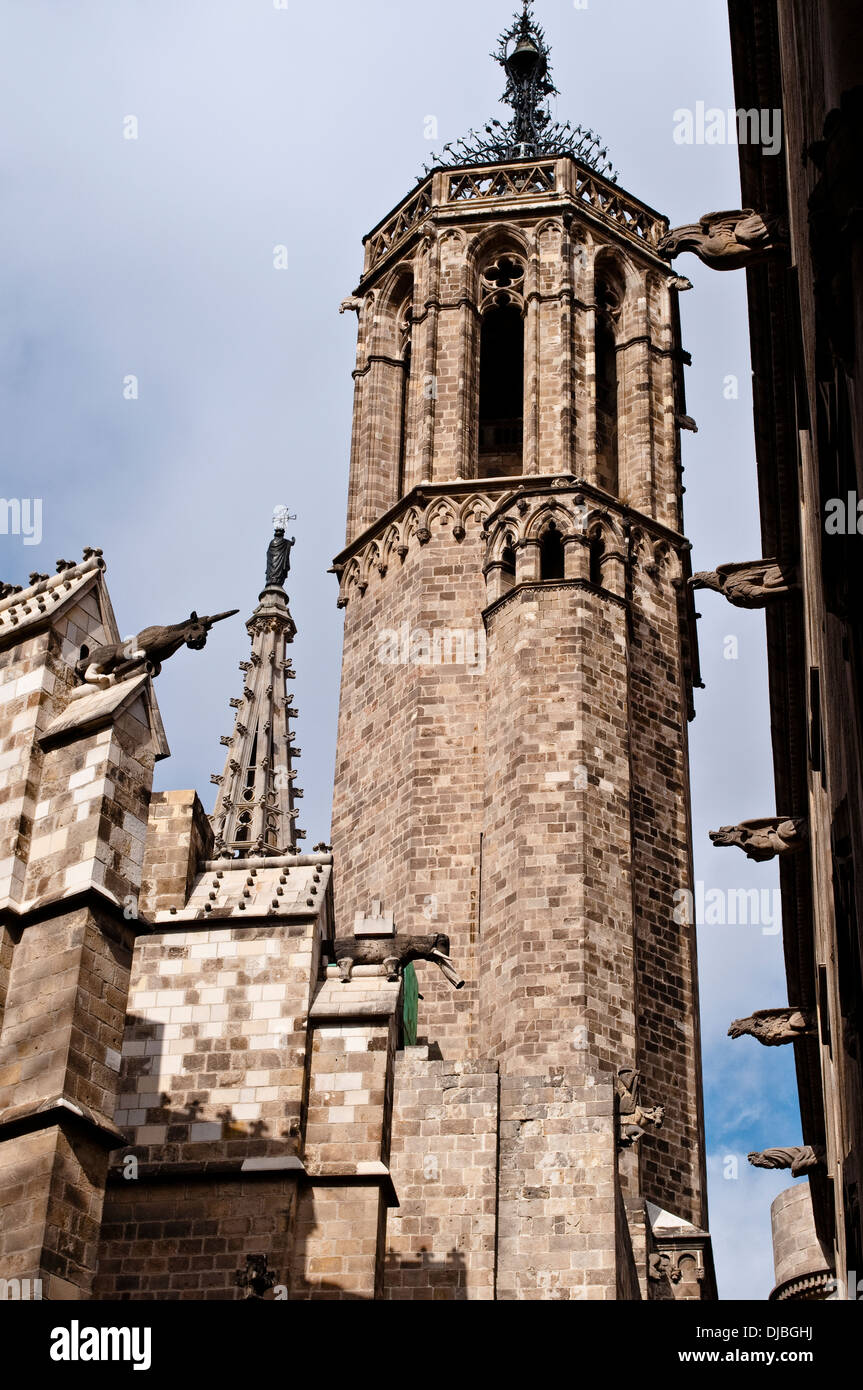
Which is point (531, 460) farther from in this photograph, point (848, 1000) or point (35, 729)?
point (848, 1000)

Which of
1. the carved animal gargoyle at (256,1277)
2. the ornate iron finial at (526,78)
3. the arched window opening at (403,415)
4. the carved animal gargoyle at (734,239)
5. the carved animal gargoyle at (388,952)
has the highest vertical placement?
the ornate iron finial at (526,78)

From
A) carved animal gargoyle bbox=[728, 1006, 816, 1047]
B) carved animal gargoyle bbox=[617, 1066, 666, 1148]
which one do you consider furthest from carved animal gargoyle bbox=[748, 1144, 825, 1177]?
carved animal gargoyle bbox=[617, 1066, 666, 1148]

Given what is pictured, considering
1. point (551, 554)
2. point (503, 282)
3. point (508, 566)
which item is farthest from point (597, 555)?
point (503, 282)

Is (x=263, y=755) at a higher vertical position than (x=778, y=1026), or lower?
higher

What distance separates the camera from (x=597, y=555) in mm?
33000

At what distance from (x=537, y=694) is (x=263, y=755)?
9230 millimetres

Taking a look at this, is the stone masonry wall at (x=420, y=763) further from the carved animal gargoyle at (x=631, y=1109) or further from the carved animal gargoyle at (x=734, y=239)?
the carved animal gargoyle at (x=734, y=239)

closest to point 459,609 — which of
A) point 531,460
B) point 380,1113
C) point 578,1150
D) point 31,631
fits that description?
point 531,460

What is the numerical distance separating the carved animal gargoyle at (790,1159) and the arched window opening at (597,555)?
13136 mm

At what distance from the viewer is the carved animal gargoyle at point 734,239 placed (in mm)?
16984

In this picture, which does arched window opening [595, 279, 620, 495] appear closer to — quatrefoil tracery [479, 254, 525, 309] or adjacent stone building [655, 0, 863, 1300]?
quatrefoil tracery [479, 254, 525, 309]

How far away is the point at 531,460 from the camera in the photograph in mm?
35750

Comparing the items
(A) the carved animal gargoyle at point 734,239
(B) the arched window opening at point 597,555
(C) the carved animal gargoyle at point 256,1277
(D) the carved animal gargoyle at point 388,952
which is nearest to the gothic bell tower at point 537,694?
(B) the arched window opening at point 597,555

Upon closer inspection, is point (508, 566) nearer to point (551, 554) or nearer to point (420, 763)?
point (551, 554)
